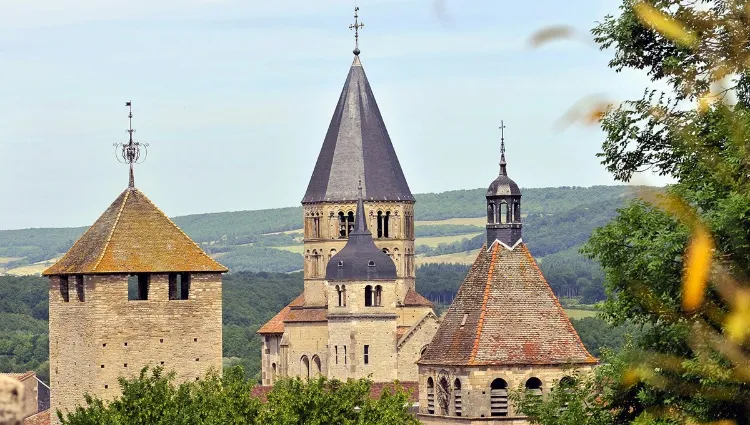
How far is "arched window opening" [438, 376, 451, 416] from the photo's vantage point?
72000 millimetres

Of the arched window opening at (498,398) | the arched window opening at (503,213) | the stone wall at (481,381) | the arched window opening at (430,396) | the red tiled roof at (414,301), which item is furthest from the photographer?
the red tiled roof at (414,301)

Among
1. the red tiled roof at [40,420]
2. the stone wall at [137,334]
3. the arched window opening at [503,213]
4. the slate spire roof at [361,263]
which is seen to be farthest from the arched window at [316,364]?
the stone wall at [137,334]

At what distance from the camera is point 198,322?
6178 cm

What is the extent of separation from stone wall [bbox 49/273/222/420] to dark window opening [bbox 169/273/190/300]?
348 mm

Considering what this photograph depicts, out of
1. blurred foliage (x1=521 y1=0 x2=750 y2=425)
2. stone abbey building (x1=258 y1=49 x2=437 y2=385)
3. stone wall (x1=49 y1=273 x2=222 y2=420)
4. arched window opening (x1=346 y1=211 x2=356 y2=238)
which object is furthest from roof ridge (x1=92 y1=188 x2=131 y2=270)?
arched window opening (x1=346 y1=211 x2=356 y2=238)

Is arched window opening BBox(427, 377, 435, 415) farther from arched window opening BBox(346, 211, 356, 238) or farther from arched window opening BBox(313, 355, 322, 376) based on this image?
arched window opening BBox(346, 211, 356, 238)

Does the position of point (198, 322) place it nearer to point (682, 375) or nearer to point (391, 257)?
point (682, 375)

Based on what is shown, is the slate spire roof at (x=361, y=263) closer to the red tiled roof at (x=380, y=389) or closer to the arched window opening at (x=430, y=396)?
the red tiled roof at (x=380, y=389)

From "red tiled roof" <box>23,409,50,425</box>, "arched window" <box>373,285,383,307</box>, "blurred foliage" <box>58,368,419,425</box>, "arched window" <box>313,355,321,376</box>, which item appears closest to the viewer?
"blurred foliage" <box>58,368,419,425</box>

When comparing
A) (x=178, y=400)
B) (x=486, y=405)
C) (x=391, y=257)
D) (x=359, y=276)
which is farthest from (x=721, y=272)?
(x=391, y=257)

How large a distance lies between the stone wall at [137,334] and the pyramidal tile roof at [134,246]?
0.32 m

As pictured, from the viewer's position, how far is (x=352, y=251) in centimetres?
11306

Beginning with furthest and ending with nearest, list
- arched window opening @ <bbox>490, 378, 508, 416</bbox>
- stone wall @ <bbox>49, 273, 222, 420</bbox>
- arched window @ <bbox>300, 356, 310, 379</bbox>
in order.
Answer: arched window @ <bbox>300, 356, 310, 379</bbox> → arched window opening @ <bbox>490, 378, 508, 416</bbox> → stone wall @ <bbox>49, 273, 222, 420</bbox>

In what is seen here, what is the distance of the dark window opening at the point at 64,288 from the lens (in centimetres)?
6331
